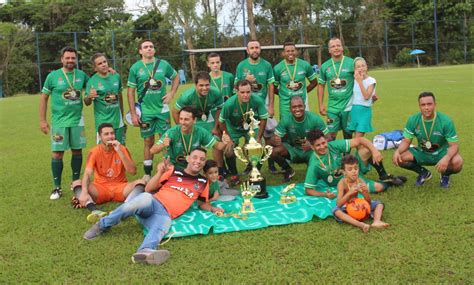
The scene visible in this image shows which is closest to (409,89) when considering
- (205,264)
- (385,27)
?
(205,264)

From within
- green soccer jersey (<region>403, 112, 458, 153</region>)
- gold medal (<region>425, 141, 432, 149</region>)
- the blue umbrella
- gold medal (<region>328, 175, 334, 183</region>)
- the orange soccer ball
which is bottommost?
the orange soccer ball

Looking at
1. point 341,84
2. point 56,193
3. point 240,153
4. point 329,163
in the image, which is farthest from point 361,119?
point 56,193

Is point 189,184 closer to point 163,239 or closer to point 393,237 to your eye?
point 163,239

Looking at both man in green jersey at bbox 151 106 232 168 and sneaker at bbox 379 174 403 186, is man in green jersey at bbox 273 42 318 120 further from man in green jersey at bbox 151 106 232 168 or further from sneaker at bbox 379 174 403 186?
sneaker at bbox 379 174 403 186

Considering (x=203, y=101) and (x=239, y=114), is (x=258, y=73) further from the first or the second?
(x=203, y=101)

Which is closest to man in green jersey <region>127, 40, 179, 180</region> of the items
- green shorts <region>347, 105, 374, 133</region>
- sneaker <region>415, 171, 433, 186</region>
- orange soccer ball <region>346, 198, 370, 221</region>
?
green shorts <region>347, 105, 374, 133</region>

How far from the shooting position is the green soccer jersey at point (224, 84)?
269 inches

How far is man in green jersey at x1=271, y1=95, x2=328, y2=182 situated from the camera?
6340 mm

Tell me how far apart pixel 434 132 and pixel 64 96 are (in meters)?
→ 4.60

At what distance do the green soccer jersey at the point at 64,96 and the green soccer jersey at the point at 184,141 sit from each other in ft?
4.32

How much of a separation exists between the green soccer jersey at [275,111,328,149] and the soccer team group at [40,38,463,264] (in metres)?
0.01

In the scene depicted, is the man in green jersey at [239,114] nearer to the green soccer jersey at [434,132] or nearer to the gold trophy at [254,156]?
the gold trophy at [254,156]

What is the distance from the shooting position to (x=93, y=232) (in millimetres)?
4547

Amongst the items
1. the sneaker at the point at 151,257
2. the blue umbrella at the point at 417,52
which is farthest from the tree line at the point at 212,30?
the sneaker at the point at 151,257
